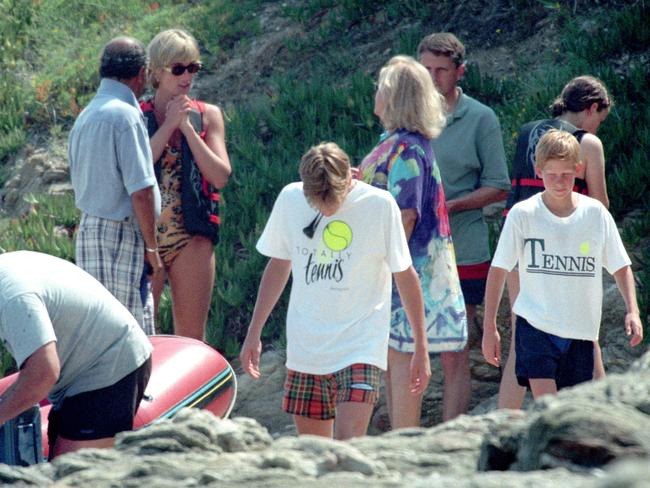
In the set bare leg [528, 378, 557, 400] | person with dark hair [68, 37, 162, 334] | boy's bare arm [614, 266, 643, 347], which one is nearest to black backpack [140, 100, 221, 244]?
person with dark hair [68, 37, 162, 334]

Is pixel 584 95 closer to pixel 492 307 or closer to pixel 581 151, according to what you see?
pixel 581 151

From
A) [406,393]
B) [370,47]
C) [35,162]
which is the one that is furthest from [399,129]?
[35,162]

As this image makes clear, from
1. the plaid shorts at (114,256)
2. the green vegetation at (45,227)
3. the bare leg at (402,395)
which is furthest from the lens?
the green vegetation at (45,227)

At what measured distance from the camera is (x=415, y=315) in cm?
508

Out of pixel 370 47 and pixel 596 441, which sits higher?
pixel 370 47

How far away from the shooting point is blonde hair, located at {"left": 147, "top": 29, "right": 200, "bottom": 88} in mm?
6180

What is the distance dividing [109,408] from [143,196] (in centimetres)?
130

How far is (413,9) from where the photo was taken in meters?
10.0

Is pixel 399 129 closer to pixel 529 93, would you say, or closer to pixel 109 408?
pixel 109 408

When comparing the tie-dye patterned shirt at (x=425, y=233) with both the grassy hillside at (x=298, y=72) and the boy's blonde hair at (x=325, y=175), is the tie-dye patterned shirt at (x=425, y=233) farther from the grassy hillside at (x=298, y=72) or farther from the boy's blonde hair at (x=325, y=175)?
the grassy hillside at (x=298, y=72)

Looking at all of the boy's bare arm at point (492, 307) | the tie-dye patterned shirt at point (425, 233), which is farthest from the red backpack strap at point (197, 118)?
the boy's bare arm at point (492, 307)

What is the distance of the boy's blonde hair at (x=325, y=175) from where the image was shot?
4805 mm

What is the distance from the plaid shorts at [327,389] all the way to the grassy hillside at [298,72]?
236cm

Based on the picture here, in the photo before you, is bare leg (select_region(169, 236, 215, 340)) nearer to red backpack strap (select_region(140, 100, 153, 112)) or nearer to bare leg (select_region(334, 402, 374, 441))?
red backpack strap (select_region(140, 100, 153, 112))
